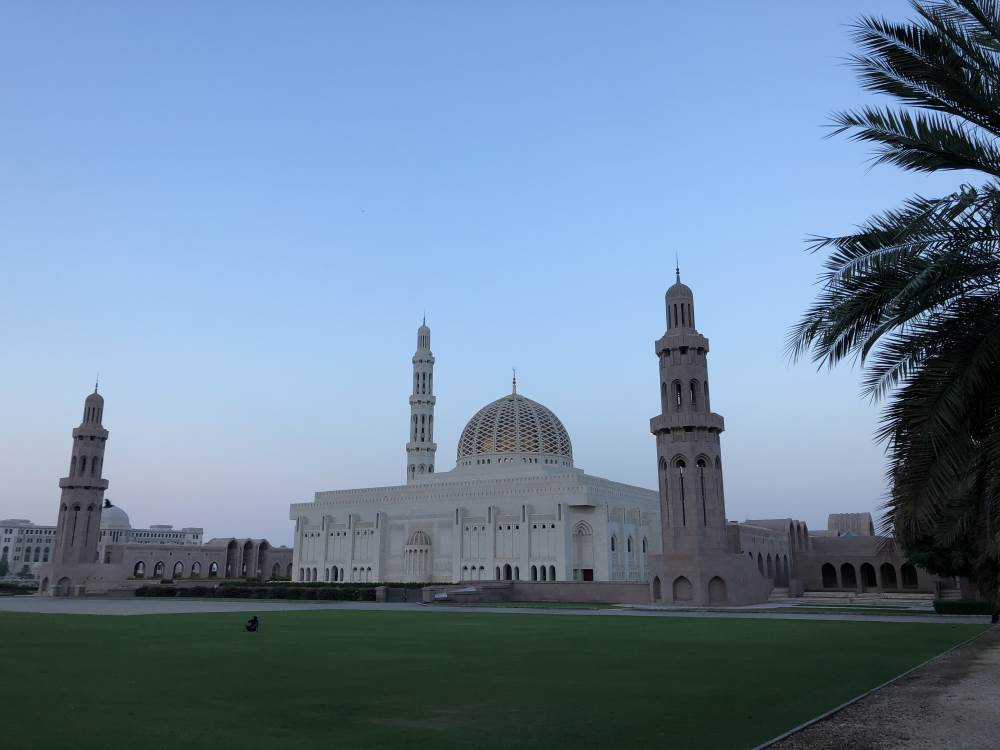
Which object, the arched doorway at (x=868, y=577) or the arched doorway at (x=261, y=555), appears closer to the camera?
the arched doorway at (x=868, y=577)

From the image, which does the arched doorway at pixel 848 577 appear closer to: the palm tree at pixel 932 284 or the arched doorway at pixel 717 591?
the arched doorway at pixel 717 591

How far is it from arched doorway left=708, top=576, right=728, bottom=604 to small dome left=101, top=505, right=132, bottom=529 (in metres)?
96.2

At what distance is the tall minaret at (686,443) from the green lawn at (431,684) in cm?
1823

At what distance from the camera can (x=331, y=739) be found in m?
7.59

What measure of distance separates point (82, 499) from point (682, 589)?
46708mm

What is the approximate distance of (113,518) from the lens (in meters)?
111

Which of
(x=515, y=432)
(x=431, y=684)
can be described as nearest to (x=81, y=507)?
(x=515, y=432)

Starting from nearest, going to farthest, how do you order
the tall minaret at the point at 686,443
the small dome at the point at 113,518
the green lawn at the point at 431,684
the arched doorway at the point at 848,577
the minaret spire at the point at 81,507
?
the green lawn at the point at 431,684 → the tall minaret at the point at 686,443 → the minaret spire at the point at 81,507 → the arched doorway at the point at 848,577 → the small dome at the point at 113,518

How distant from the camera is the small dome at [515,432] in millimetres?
62969

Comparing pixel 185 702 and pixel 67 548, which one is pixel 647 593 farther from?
Answer: pixel 67 548

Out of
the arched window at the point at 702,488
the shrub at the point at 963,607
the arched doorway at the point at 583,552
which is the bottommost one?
the shrub at the point at 963,607

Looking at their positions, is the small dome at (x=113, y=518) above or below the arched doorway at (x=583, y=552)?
above

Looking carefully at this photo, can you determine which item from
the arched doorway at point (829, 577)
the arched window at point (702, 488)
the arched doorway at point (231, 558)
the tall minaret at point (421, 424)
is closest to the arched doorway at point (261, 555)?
the arched doorway at point (231, 558)

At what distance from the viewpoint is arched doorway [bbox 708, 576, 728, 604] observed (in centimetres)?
3816
